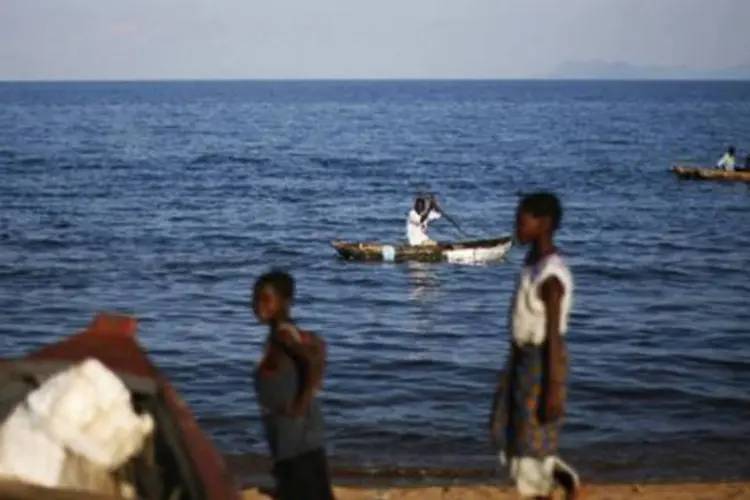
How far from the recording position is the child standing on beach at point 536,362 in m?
6.03

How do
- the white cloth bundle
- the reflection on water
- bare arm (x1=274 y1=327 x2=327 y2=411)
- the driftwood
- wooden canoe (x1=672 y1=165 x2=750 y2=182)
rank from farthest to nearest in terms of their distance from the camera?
wooden canoe (x1=672 y1=165 x2=750 y2=182) < the reflection on water < bare arm (x1=274 y1=327 x2=327 y2=411) < the white cloth bundle < the driftwood

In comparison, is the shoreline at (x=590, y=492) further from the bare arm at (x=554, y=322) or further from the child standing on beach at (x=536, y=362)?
the bare arm at (x=554, y=322)

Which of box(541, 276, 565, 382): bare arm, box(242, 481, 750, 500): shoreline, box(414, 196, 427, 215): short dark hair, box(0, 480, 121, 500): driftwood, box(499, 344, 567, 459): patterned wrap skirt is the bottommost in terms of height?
box(242, 481, 750, 500): shoreline

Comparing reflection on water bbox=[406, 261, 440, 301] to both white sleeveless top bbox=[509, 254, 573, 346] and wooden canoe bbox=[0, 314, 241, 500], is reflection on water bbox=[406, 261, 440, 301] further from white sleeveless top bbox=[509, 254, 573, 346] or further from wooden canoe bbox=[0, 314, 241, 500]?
wooden canoe bbox=[0, 314, 241, 500]

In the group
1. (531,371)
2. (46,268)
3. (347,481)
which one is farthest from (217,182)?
(531,371)

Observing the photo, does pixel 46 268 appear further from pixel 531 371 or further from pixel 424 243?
pixel 531 371

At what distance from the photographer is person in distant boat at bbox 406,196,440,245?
2381cm

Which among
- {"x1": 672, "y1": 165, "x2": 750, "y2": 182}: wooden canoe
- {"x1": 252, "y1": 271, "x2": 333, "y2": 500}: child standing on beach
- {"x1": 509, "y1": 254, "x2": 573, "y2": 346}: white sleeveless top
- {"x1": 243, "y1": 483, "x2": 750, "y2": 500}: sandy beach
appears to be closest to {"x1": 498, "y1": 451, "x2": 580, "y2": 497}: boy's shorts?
{"x1": 509, "y1": 254, "x2": 573, "y2": 346}: white sleeveless top

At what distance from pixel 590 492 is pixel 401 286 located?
1499cm

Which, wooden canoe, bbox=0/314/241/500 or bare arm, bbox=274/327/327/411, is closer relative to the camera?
wooden canoe, bbox=0/314/241/500

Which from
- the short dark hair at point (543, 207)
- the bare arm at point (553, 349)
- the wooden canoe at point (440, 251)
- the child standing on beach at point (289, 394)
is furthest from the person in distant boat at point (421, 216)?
the child standing on beach at point (289, 394)

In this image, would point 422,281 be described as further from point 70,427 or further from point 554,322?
point 70,427

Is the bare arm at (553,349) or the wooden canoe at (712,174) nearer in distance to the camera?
the bare arm at (553,349)

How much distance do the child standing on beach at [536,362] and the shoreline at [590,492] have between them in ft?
10.1
